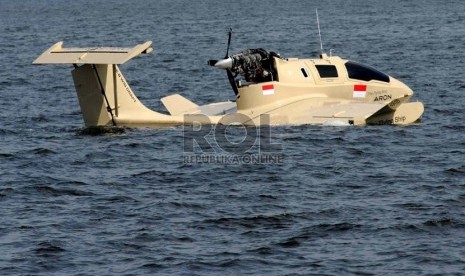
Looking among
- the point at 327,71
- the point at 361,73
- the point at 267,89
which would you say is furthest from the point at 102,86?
the point at 361,73

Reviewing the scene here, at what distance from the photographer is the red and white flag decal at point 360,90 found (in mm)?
38312

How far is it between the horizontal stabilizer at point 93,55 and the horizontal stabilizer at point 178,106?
17.3 feet

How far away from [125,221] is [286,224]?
13.3 feet

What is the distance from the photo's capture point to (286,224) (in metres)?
24.4

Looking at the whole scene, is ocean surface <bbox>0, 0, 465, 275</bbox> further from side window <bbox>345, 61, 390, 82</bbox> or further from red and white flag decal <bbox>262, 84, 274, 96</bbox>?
side window <bbox>345, 61, 390, 82</bbox>

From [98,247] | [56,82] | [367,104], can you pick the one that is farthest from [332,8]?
[98,247]

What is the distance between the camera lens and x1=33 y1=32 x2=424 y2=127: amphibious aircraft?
35.3 meters

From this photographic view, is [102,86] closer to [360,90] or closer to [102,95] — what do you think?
[102,95]

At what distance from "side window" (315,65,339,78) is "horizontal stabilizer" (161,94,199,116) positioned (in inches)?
202

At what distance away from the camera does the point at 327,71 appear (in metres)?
38.3

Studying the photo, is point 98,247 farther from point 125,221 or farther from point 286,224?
point 286,224

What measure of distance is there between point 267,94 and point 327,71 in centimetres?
283

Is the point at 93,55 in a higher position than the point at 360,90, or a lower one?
higher

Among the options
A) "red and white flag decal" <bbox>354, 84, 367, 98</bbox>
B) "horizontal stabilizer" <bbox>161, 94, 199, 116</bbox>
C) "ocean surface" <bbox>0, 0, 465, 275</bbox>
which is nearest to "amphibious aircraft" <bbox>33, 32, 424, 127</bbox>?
"red and white flag decal" <bbox>354, 84, 367, 98</bbox>
